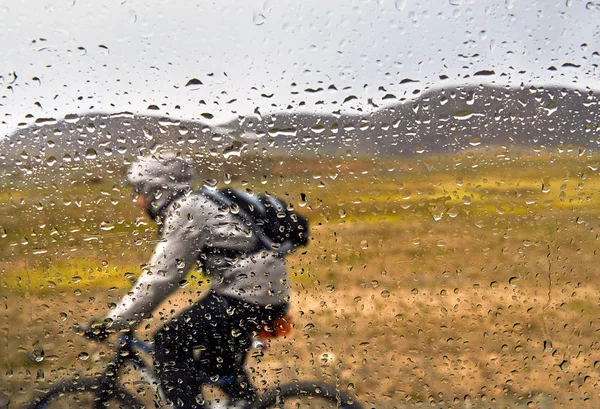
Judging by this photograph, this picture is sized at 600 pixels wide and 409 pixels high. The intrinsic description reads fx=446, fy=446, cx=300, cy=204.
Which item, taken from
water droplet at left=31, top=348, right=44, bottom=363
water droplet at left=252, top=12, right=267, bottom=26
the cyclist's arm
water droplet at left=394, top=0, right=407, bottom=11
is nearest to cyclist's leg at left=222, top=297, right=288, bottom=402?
the cyclist's arm

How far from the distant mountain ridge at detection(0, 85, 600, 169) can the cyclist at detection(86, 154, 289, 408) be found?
0.13 metres

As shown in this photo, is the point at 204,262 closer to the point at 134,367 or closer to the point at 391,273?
the point at 134,367

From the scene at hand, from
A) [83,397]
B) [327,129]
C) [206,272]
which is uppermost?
[327,129]

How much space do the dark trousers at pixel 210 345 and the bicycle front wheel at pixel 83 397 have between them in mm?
177

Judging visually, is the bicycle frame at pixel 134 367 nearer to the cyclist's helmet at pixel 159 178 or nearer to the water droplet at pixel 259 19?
the cyclist's helmet at pixel 159 178

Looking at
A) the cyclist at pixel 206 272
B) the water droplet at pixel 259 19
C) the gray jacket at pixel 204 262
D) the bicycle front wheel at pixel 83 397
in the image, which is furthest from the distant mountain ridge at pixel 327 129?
the bicycle front wheel at pixel 83 397

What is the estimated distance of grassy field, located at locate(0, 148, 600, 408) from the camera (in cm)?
170

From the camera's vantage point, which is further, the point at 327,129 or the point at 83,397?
the point at 83,397

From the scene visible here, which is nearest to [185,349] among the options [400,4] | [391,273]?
[391,273]

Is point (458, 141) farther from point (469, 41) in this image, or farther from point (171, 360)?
point (171, 360)

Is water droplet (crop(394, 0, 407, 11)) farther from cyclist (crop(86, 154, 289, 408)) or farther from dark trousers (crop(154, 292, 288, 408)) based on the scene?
dark trousers (crop(154, 292, 288, 408))

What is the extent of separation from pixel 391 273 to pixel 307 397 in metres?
0.60

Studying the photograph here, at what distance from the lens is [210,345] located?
175 centimetres

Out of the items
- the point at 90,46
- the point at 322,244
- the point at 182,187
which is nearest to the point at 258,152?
the point at 182,187
